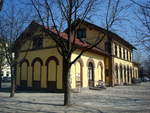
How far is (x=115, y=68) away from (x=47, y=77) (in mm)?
12715

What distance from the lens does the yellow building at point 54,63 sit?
1898cm

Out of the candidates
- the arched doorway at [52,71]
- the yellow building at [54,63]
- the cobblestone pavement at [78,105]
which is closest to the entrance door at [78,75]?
the yellow building at [54,63]

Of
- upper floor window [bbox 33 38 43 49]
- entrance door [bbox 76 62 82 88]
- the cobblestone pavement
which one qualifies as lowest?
the cobblestone pavement

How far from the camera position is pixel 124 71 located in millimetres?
34125

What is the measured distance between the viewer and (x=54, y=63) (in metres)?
19.8

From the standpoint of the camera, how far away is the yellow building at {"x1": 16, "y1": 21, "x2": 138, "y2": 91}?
19.0m

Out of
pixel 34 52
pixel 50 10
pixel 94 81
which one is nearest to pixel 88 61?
pixel 94 81

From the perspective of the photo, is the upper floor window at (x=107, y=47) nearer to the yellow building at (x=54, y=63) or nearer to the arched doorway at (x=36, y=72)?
the yellow building at (x=54, y=63)

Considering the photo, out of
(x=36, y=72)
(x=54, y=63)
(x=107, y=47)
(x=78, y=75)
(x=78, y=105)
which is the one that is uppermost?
(x=107, y=47)

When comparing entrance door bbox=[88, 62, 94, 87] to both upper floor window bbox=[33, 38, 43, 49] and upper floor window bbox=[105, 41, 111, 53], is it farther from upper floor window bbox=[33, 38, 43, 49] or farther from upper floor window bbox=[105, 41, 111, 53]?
upper floor window bbox=[33, 38, 43, 49]

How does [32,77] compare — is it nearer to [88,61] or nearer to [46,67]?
[46,67]

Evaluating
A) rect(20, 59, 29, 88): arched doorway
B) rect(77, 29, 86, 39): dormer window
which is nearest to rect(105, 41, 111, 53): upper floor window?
rect(77, 29, 86, 39): dormer window

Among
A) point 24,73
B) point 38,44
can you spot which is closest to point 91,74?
point 38,44

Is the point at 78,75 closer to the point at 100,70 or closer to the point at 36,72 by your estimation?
the point at 36,72
